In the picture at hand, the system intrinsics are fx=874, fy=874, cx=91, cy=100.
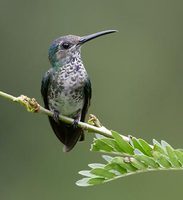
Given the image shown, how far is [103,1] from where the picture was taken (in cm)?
1406

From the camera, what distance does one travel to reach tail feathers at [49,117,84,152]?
5.08m

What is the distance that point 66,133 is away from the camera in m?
5.23

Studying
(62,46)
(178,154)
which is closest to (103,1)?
(62,46)

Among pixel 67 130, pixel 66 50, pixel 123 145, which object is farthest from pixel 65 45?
pixel 123 145

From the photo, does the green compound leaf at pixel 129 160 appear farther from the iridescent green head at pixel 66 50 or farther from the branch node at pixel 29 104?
the iridescent green head at pixel 66 50

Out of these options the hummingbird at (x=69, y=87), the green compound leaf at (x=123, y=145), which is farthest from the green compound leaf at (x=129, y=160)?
the hummingbird at (x=69, y=87)

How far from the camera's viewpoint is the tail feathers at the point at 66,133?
5.08 m

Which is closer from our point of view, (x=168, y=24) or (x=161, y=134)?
(x=161, y=134)

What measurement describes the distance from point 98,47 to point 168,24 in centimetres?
117

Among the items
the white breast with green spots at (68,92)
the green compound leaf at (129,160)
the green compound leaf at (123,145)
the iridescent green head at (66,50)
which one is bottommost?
the green compound leaf at (129,160)

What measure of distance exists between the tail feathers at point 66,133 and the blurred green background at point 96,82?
5.53 m

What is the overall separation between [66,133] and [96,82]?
7.90 m

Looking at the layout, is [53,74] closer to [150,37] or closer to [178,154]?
[178,154]

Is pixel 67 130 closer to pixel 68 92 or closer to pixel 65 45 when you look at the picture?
pixel 68 92
